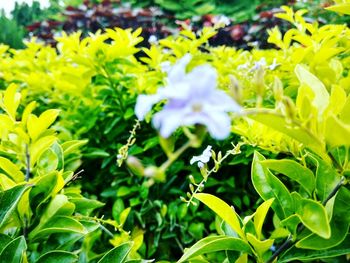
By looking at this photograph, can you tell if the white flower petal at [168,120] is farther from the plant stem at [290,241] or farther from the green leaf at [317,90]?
the plant stem at [290,241]

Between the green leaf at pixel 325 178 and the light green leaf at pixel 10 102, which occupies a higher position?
the light green leaf at pixel 10 102

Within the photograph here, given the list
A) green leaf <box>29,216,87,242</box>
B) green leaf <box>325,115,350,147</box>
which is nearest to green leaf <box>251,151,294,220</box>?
green leaf <box>325,115,350,147</box>

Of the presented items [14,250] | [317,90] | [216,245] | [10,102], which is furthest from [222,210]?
[10,102]

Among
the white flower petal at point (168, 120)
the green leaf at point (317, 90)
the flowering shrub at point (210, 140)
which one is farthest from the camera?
the green leaf at point (317, 90)

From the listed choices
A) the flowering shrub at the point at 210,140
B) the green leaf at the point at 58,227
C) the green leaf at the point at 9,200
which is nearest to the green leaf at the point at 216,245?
the flowering shrub at the point at 210,140

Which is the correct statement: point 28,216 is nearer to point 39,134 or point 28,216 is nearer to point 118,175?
point 39,134

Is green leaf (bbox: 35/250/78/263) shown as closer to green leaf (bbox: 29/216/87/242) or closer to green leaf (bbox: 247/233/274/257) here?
green leaf (bbox: 29/216/87/242)
